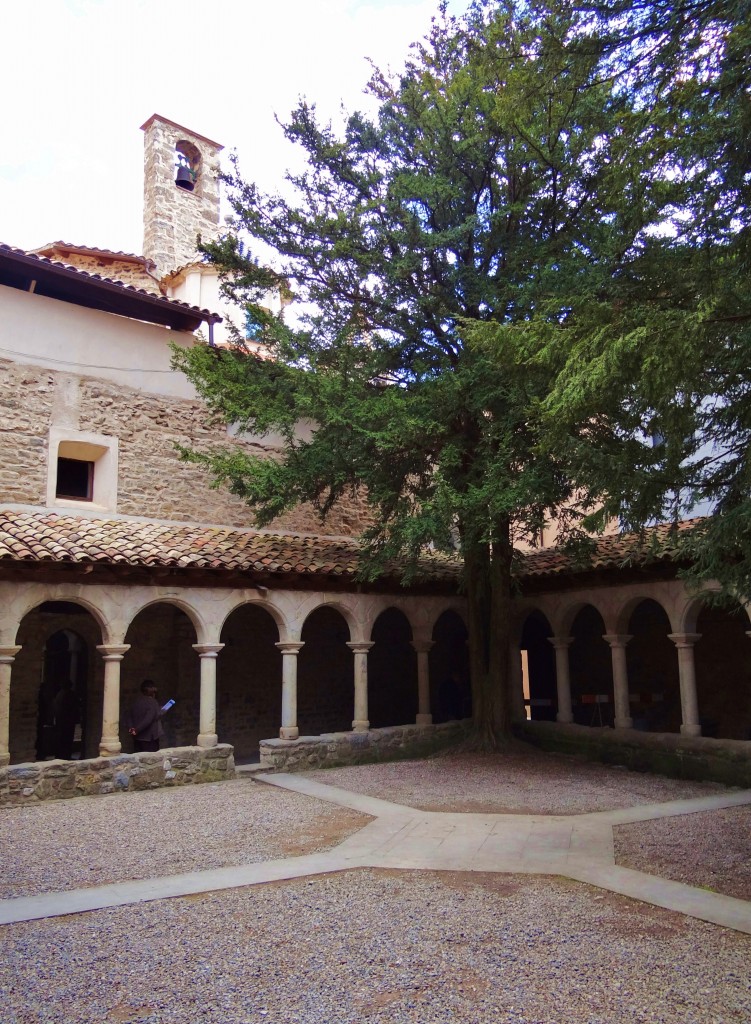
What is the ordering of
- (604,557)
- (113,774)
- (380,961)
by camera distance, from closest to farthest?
1. (380,961)
2. (113,774)
3. (604,557)

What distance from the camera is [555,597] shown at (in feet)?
44.8

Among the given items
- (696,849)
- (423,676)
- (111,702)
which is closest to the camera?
(696,849)

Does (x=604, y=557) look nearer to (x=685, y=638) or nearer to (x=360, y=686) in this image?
(x=685, y=638)

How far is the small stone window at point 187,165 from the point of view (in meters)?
22.3

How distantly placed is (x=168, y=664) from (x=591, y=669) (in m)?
8.23

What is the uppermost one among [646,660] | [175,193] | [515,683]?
[175,193]

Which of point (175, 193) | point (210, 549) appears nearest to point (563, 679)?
point (210, 549)

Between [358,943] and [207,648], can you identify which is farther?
[207,648]

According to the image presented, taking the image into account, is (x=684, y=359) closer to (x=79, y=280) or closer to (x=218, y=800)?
(x=218, y=800)

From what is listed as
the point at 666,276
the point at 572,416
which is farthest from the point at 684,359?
the point at 666,276

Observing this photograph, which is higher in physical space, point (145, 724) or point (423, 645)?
point (423, 645)

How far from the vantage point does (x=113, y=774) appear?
32.4 feet

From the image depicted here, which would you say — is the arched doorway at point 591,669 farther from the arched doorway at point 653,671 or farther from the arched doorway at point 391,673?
the arched doorway at point 391,673

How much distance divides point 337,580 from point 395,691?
537 centimetres
